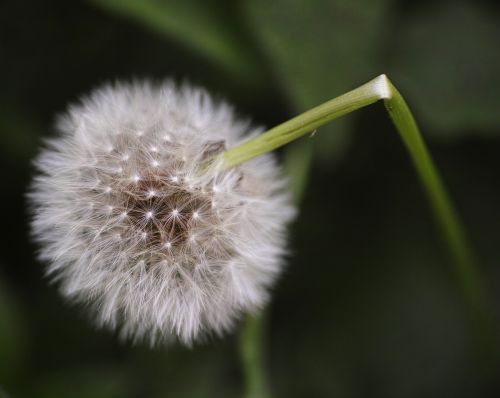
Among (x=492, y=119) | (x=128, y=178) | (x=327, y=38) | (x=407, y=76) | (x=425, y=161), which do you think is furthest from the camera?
(x=407, y=76)

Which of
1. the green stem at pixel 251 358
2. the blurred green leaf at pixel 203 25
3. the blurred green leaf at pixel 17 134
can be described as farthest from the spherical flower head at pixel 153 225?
the blurred green leaf at pixel 17 134

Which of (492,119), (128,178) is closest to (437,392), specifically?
(492,119)

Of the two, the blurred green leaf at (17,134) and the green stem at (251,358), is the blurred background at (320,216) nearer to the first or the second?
the blurred green leaf at (17,134)

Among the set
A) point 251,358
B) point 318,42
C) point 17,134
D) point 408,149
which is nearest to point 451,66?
point 318,42

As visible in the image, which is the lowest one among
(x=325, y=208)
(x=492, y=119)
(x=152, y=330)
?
(x=152, y=330)

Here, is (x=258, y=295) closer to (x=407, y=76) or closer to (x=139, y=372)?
(x=139, y=372)

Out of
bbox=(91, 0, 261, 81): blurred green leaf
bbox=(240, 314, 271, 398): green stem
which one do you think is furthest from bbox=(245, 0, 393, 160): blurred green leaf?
bbox=(240, 314, 271, 398): green stem
